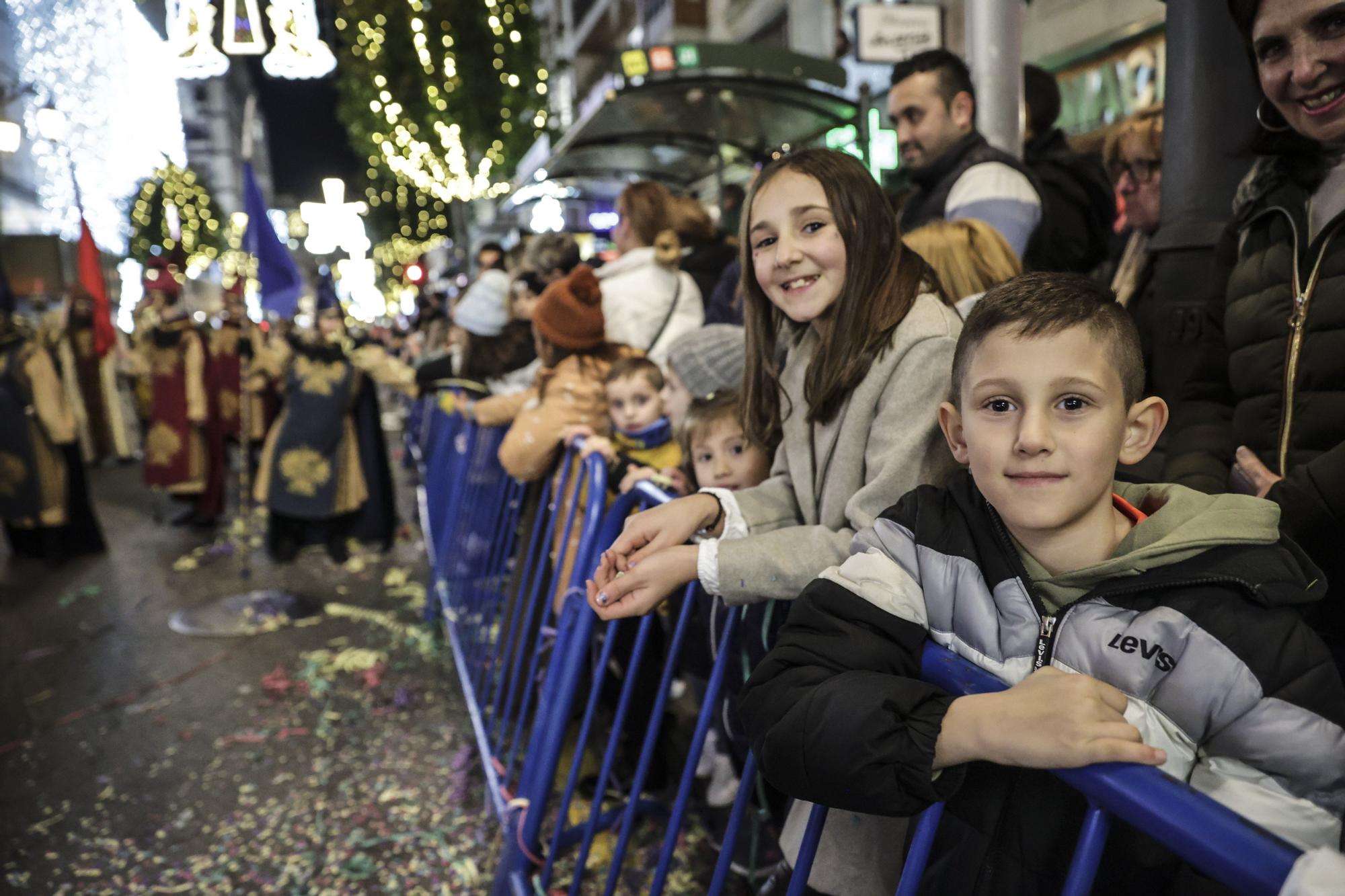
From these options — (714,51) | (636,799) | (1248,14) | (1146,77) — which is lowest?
(636,799)

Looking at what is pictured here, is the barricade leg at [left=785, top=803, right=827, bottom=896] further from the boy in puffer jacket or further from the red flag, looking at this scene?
the red flag

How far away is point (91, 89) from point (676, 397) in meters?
18.5

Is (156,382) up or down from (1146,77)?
down

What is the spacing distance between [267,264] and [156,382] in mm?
3290

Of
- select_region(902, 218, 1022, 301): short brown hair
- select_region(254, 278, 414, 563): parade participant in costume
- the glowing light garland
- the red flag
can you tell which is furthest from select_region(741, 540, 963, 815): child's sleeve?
the red flag

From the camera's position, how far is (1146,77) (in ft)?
29.2

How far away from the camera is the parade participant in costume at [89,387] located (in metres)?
9.34

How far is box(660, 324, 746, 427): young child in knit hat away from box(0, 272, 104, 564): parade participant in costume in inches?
274

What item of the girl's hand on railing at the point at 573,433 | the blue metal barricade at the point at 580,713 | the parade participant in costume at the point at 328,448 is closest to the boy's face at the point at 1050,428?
the blue metal barricade at the point at 580,713

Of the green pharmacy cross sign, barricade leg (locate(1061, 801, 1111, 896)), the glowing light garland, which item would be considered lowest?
barricade leg (locate(1061, 801, 1111, 896))

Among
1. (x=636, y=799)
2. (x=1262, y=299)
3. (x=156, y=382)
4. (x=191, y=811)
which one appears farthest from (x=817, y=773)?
(x=156, y=382)

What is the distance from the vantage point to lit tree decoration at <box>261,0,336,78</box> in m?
7.61

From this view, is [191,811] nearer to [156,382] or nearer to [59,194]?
[156,382]

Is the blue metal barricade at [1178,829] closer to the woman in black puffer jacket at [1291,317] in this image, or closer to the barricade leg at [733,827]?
the barricade leg at [733,827]
